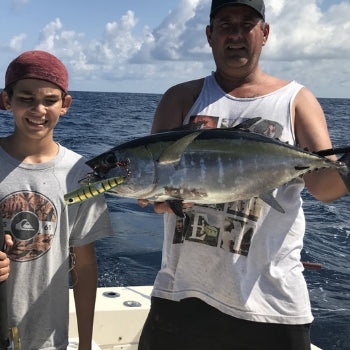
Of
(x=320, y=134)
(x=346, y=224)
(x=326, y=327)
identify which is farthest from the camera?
(x=346, y=224)

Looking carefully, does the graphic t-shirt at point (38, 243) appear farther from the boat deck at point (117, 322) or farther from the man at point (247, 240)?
the boat deck at point (117, 322)

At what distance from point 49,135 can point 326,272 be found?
674 cm

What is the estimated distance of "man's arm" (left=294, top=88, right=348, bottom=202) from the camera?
7.45 ft

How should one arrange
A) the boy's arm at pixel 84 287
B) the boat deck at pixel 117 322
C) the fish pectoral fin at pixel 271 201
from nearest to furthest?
1. the fish pectoral fin at pixel 271 201
2. the boy's arm at pixel 84 287
3. the boat deck at pixel 117 322

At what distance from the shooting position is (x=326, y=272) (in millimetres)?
7988

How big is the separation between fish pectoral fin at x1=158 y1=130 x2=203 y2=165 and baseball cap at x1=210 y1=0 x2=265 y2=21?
760 mm

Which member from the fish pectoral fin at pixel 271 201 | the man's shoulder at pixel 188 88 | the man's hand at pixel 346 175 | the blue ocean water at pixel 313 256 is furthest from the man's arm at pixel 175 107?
the blue ocean water at pixel 313 256

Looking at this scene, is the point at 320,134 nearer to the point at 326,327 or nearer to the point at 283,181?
the point at 283,181

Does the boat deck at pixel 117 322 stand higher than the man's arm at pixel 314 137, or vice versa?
the man's arm at pixel 314 137

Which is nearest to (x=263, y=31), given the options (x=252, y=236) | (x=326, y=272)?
(x=252, y=236)

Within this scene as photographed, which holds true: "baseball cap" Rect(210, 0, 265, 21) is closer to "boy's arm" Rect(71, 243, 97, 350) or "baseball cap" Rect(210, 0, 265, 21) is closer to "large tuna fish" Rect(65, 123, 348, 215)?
"large tuna fish" Rect(65, 123, 348, 215)

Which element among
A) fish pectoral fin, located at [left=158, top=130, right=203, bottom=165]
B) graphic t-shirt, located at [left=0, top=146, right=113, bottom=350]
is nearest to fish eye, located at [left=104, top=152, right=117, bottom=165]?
fish pectoral fin, located at [left=158, top=130, right=203, bottom=165]

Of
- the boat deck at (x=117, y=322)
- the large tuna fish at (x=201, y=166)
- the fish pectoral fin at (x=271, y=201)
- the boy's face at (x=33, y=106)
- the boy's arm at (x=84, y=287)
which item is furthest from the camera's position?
the boat deck at (x=117, y=322)

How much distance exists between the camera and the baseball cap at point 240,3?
2318 mm
